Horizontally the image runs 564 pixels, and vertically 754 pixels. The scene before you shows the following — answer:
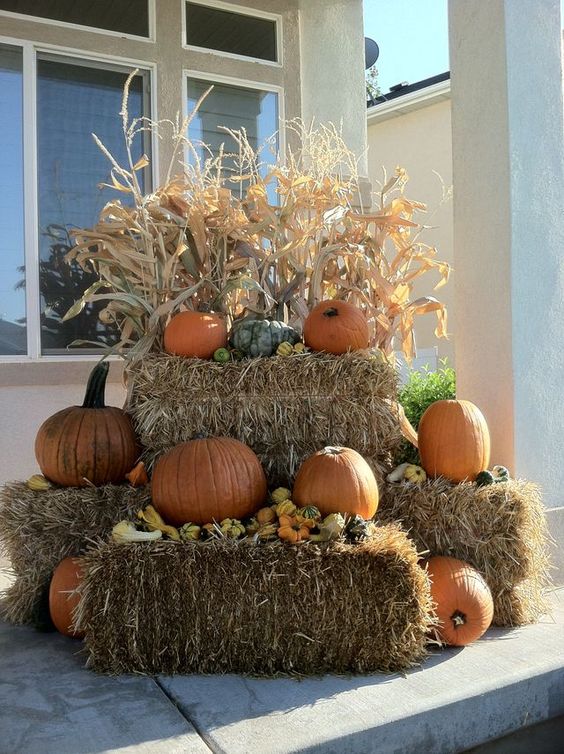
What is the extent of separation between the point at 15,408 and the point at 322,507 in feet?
7.70

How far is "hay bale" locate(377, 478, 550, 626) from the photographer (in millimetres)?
2887

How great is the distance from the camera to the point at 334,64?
522 centimetres

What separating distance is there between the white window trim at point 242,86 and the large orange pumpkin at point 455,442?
8.15 ft

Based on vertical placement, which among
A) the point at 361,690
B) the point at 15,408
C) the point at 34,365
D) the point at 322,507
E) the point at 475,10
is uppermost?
the point at 475,10

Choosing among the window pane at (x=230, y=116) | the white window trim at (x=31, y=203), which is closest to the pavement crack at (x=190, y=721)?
the white window trim at (x=31, y=203)

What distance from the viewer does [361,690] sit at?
232 cm

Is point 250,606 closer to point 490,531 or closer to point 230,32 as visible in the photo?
point 490,531

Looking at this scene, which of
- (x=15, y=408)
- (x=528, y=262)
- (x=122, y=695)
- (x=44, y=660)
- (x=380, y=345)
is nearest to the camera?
(x=122, y=695)

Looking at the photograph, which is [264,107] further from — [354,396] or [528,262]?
[354,396]

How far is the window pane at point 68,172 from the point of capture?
4301 mm

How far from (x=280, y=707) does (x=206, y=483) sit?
0.81m

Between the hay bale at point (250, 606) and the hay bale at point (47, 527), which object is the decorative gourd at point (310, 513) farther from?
the hay bale at point (47, 527)

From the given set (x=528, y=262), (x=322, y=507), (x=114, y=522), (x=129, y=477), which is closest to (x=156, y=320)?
(x=129, y=477)

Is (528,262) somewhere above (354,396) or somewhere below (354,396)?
above
